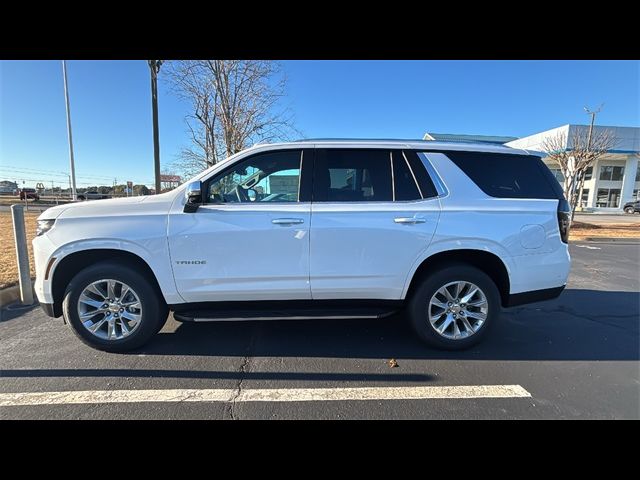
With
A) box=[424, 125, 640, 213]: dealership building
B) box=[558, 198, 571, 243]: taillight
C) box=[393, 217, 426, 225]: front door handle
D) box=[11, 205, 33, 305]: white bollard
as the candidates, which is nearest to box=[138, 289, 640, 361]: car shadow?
box=[558, 198, 571, 243]: taillight

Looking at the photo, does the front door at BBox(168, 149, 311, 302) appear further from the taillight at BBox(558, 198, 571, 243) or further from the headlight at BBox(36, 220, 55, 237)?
the taillight at BBox(558, 198, 571, 243)

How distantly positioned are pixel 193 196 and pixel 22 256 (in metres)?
3.36

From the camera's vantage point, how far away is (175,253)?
3.03m

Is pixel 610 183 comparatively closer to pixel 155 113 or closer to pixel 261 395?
pixel 155 113

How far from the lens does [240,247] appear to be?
119 inches

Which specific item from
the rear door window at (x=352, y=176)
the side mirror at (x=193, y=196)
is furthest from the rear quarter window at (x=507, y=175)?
the side mirror at (x=193, y=196)

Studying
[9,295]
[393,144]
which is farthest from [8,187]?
[393,144]

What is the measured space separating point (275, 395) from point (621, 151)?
151 feet

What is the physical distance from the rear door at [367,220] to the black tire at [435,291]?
0.75ft

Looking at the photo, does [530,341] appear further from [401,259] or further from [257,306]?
[257,306]

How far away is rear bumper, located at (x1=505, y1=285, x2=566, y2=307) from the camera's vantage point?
3.29m

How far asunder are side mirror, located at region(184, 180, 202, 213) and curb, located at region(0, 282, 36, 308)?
359 cm
